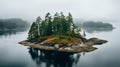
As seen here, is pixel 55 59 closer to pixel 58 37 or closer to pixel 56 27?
pixel 58 37

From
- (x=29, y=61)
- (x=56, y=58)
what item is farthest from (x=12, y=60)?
(x=56, y=58)

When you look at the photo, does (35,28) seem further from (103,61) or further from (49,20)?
(103,61)

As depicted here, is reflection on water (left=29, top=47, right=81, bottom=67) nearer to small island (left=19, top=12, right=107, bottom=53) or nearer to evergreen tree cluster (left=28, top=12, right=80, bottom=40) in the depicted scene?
small island (left=19, top=12, right=107, bottom=53)

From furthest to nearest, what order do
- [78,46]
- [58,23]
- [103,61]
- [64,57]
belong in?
[58,23] → [78,46] → [64,57] → [103,61]

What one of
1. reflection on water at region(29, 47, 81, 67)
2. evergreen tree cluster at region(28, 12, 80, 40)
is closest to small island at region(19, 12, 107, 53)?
evergreen tree cluster at region(28, 12, 80, 40)

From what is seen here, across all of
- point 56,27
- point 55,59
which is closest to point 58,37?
point 56,27
